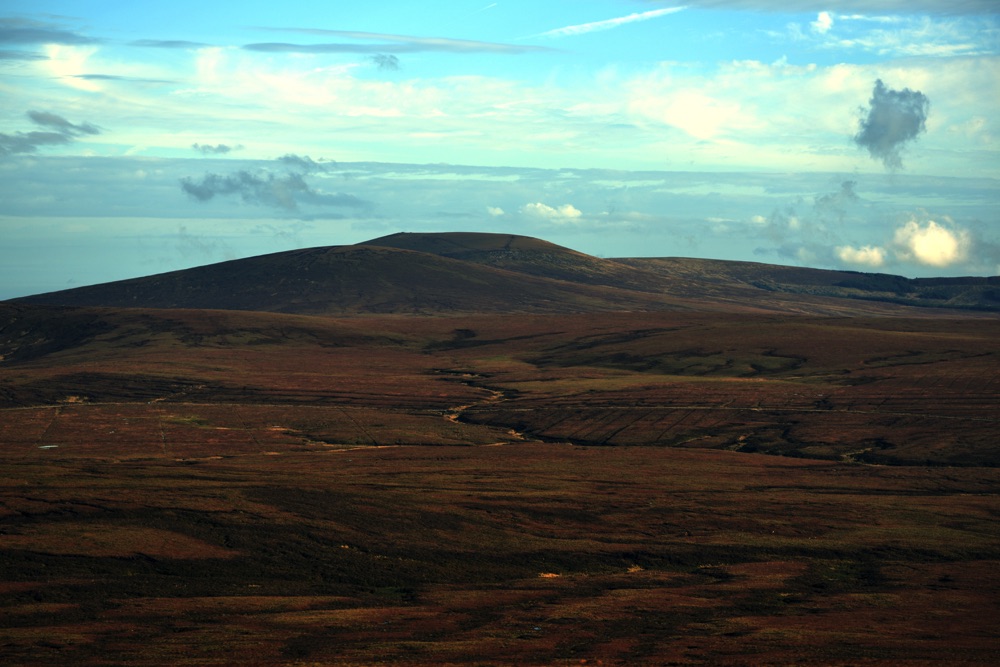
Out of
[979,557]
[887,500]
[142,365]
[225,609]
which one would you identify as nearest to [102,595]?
[225,609]

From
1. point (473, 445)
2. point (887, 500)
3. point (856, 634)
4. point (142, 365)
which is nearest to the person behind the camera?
point (856, 634)

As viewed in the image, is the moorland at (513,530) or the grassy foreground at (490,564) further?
the moorland at (513,530)

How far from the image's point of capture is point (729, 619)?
192 feet

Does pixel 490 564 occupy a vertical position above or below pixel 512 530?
below

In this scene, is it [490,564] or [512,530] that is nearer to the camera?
[490,564]

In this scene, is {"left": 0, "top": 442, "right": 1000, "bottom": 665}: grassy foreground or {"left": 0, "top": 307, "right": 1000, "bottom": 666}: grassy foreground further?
{"left": 0, "top": 307, "right": 1000, "bottom": 666}: grassy foreground

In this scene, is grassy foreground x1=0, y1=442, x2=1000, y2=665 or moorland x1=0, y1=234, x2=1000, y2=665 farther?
moorland x1=0, y1=234, x2=1000, y2=665

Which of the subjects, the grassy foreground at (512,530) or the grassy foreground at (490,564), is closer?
the grassy foreground at (490,564)

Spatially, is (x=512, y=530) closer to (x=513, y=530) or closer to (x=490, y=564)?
(x=513, y=530)

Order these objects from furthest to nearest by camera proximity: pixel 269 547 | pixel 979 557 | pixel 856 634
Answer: pixel 979 557 < pixel 269 547 < pixel 856 634

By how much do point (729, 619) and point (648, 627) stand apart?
5197mm

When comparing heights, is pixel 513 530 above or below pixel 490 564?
above

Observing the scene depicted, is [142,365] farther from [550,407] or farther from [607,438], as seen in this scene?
[607,438]

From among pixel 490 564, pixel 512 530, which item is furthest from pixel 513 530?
pixel 490 564
